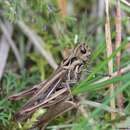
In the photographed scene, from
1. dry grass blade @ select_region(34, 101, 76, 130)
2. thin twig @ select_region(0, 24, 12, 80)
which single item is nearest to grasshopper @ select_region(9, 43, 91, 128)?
dry grass blade @ select_region(34, 101, 76, 130)

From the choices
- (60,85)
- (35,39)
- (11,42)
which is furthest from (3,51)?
(60,85)

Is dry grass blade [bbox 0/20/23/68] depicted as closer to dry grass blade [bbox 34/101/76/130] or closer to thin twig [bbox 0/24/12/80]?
thin twig [bbox 0/24/12/80]

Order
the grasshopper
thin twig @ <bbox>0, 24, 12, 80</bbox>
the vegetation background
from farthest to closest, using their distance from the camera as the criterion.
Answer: thin twig @ <bbox>0, 24, 12, 80</bbox>, the vegetation background, the grasshopper

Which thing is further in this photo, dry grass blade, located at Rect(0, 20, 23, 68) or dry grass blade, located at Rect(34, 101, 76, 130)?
dry grass blade, located at Rect(0, 20, 23, 68)

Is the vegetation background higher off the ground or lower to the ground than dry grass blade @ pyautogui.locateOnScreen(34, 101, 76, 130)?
higher

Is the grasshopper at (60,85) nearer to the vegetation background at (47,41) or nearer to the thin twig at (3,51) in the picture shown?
the vegetation background at (47,41)

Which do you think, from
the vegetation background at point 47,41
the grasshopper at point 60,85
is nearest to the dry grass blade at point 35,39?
the vegetation background at point 47,41

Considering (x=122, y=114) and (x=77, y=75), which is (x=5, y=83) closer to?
(x=77, y=75)

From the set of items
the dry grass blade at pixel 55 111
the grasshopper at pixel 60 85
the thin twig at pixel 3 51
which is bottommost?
the dry grass blade at pixel 55 111

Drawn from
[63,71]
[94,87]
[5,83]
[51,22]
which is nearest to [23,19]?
[51,22]

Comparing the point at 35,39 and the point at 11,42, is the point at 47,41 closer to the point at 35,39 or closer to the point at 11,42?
the point at 35,39
